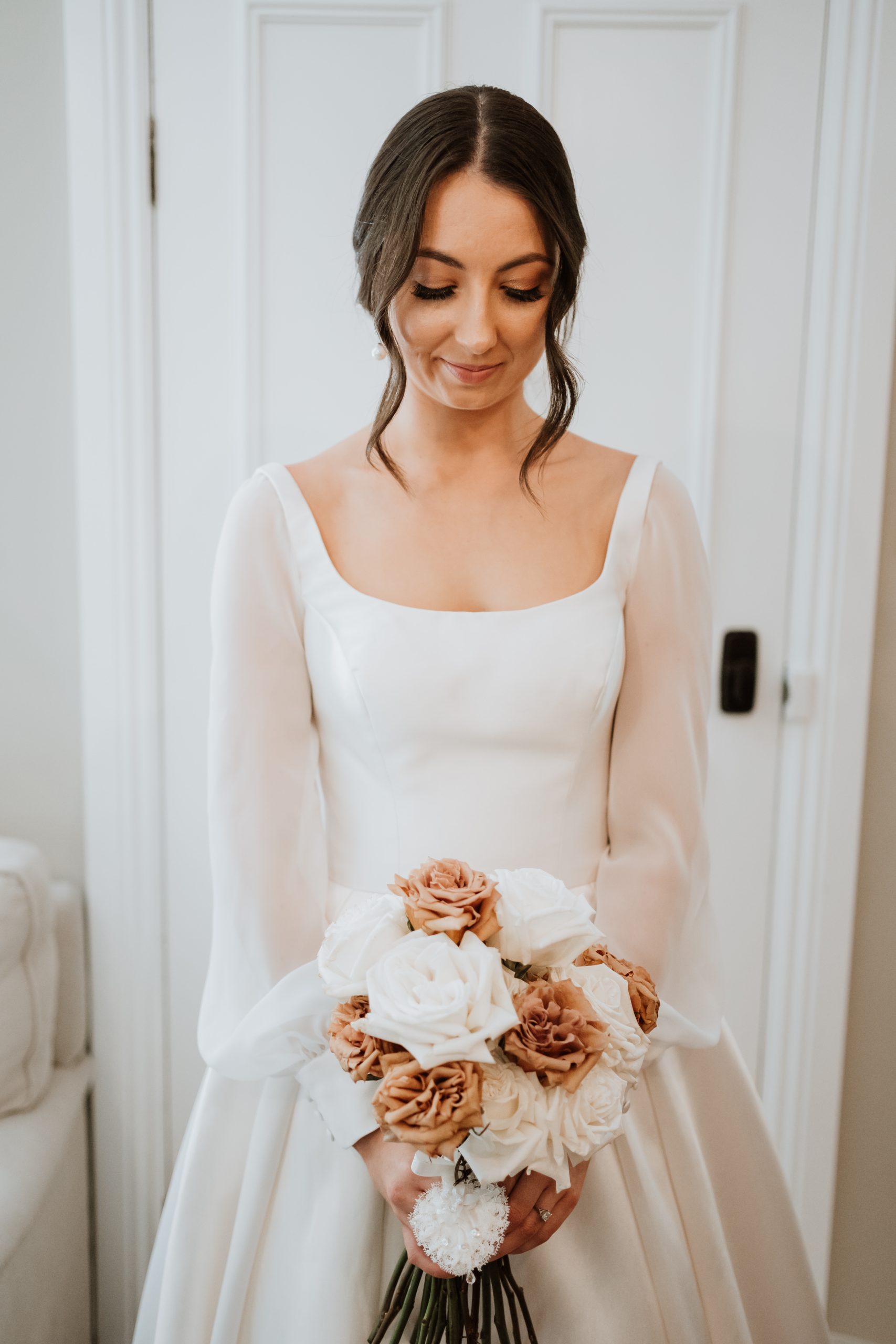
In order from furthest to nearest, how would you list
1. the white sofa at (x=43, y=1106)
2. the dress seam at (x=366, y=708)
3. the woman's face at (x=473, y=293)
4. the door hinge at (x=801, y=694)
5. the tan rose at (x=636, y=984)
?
the door hinge at (x=801, y=694) < the white sofa at (x=43, y=1106) < the dress seam at (x=366, y=708) < the woman's face at (x=473, y=293) < the tan rose at (x=636, y=984)

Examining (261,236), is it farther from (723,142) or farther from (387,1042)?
(387,1042)

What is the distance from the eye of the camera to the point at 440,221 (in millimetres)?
973

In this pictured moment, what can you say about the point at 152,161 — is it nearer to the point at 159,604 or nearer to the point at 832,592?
the point at 159,604

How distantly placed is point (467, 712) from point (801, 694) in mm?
749

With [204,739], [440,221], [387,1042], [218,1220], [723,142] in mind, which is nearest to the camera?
[387,1042]

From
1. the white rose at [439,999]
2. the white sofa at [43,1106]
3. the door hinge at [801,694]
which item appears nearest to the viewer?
the white rose at [439,999]

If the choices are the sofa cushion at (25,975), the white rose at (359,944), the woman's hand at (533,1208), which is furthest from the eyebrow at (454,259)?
the sofa cushion at (25,975)

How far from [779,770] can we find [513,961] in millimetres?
996

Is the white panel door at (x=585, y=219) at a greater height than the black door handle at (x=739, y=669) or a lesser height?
greater

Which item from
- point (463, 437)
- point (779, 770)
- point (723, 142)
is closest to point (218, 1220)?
point (463, 437)

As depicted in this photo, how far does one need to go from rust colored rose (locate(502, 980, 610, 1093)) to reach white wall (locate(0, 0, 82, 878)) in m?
1.17

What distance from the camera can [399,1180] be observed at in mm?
890

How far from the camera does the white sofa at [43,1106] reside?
55.4 inches

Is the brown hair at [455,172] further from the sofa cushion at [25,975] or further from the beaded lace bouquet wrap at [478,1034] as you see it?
the sofa cushion at [25,975]
